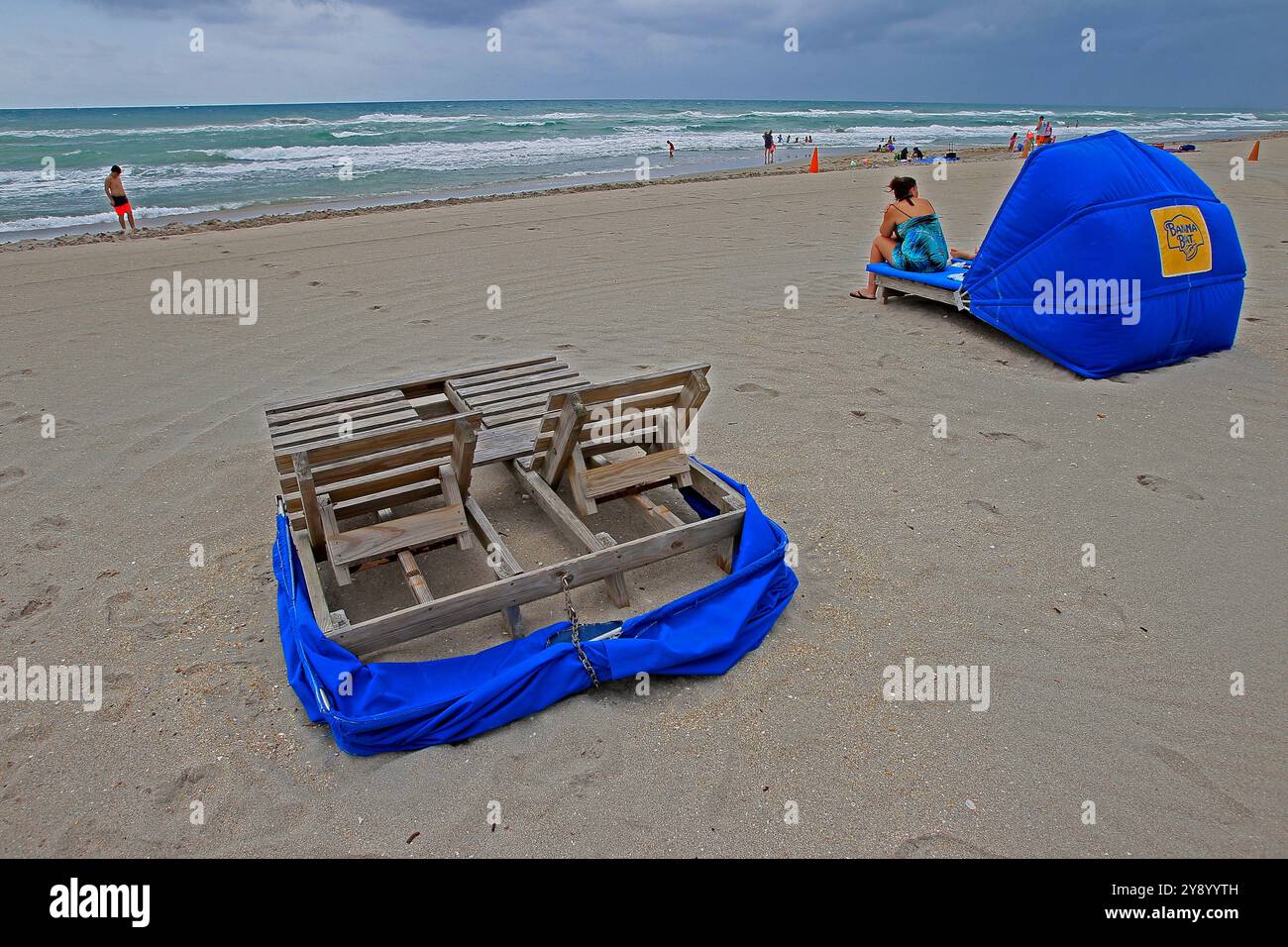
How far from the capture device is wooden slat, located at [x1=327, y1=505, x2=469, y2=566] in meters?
3.50

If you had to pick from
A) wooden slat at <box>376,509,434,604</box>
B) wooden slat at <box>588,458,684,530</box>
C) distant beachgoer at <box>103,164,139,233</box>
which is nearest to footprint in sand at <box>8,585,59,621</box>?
wooden slat at <box>376,509,434,604</box>

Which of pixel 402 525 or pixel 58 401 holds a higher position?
pixel 58 401

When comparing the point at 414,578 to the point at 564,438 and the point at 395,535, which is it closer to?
the point at 395,535

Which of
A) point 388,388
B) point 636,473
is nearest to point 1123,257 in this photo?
point 636,473

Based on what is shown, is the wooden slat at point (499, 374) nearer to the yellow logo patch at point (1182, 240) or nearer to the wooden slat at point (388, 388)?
the wooden slat at point (388, 388)

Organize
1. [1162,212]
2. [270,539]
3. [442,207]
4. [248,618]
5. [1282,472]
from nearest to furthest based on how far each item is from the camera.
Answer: [248,618]
[270,539]
[1282,472]
[1162,212]
[442,207]

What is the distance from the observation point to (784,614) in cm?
356

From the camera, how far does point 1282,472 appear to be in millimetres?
4555

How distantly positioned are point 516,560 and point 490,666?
2.79 ft

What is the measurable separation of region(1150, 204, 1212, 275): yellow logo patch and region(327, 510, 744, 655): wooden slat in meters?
4.38

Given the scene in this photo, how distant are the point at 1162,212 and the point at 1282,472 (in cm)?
229
